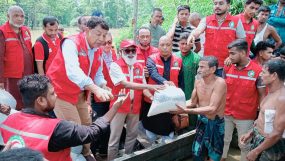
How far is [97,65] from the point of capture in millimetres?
3514

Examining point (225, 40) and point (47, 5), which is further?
point (47, 5)

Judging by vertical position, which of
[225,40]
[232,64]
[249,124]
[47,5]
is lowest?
[249,124]

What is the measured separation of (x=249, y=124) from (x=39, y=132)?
3126 mm

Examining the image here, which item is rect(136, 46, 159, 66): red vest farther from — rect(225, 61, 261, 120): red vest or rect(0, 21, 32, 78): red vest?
rect(0, 21, 32, 78): red vest

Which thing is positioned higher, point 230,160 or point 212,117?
point 212,117

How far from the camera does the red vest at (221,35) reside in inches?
186

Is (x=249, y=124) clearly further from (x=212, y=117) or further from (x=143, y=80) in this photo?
(x=143, y=80)

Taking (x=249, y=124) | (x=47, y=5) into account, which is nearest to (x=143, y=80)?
(x=249, y=124)

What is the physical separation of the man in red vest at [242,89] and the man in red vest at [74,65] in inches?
75.8

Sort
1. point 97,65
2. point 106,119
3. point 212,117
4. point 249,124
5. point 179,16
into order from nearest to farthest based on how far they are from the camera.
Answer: point 106,119 → point 97,65 → point 212,117 → point 249,124 → point 179,16

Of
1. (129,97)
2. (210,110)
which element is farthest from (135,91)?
(210,110)

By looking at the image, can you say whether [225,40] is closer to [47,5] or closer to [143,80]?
[143,80]

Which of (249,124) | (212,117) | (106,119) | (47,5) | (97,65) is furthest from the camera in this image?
(47,5)

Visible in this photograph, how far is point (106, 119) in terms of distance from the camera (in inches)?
94.6
